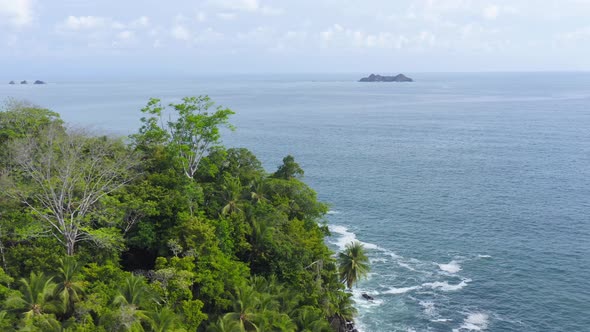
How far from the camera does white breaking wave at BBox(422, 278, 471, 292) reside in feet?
174

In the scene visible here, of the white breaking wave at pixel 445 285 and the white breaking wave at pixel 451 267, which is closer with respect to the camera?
the white breaking wave at pixel 445 285

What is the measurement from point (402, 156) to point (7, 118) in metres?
79.7

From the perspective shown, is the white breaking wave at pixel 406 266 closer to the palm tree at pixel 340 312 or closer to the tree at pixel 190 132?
the palm tree at pixel 340 312

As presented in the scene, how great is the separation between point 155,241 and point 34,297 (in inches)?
429

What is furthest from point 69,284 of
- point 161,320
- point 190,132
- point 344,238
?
point 344,238

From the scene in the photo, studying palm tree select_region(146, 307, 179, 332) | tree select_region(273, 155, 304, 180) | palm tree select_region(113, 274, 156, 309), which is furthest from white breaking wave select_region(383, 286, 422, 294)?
palm tree select_region(113, 274, 156, 309)

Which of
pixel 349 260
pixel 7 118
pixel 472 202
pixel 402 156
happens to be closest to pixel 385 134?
pixel 402 156

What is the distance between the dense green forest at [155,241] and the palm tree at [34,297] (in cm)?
7

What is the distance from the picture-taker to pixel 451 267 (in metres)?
57.6

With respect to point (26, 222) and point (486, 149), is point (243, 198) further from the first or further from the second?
point (486, 149)

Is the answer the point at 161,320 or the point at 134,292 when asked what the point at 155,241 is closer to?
the point at 134,292

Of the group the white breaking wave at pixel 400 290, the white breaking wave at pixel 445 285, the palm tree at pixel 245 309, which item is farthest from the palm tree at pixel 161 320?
the white breaking wave at pixel 445 285

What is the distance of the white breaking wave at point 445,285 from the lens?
53.0 m

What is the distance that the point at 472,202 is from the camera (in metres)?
77.3
